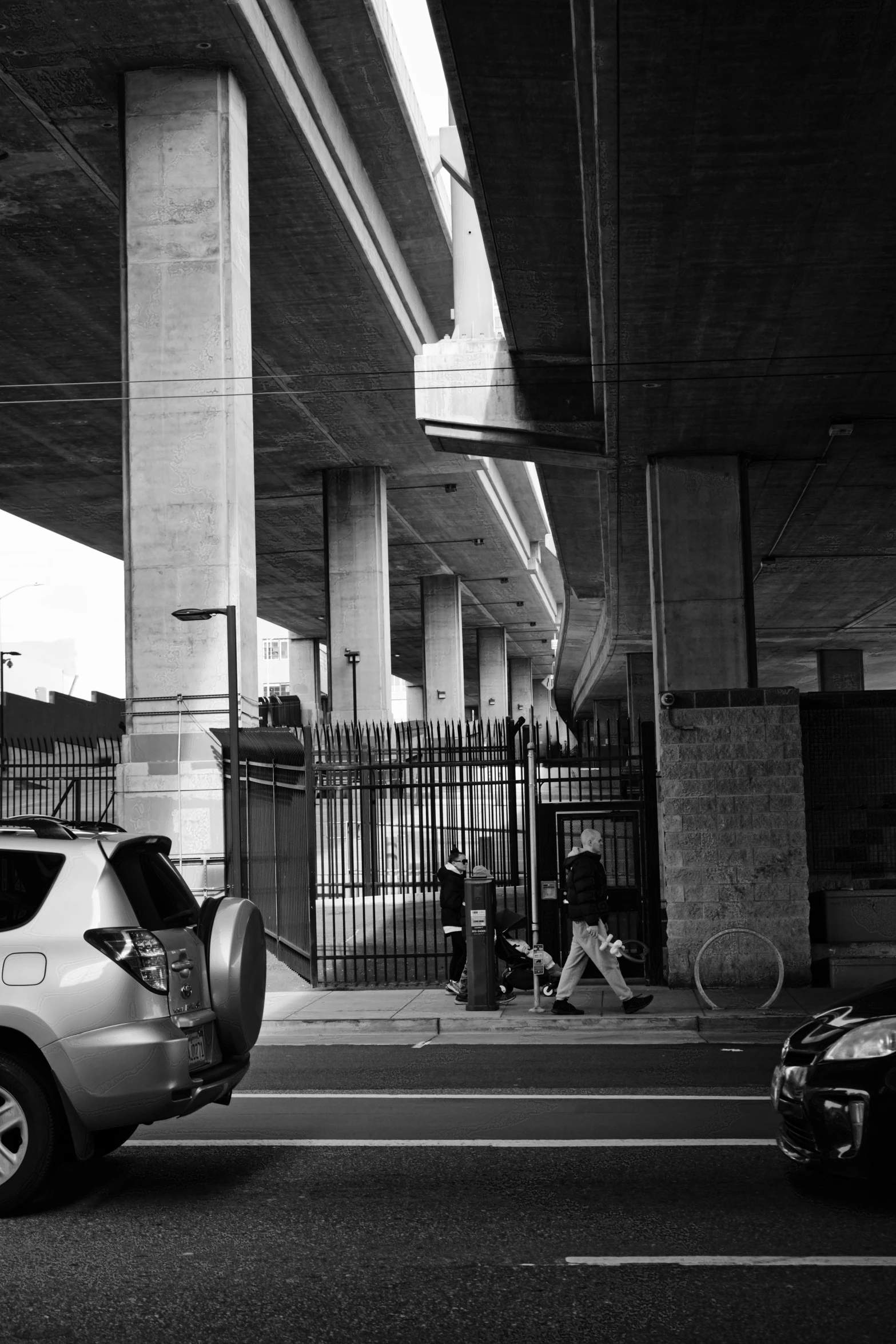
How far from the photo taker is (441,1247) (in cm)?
575

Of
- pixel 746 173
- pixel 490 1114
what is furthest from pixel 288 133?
pixel 490 1114

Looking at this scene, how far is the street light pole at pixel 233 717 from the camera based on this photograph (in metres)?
18.1

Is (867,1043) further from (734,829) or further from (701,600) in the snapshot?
(701,600)

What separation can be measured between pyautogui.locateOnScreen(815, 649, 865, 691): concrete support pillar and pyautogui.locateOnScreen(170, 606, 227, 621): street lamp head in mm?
38434

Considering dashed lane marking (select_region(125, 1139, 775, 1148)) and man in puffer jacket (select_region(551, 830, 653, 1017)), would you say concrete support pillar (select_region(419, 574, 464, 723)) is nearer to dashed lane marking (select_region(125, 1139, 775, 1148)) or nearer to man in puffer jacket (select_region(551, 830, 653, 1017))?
man in puffer jacket (select_region(551, 830, 653, 1017))

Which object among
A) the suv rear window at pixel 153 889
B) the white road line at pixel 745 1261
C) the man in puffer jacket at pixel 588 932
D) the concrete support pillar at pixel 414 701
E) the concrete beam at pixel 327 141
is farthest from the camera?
the concrete support pillar at pixel 414 701

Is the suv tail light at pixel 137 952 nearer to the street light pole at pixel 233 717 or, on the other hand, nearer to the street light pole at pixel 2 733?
the street light pole at pixel 2 733

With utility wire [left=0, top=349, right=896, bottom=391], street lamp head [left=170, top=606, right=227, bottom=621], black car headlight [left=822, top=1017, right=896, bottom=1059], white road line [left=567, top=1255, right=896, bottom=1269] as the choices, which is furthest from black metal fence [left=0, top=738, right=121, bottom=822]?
white road line [left=567, top=1255, right=896, bottom=1269]

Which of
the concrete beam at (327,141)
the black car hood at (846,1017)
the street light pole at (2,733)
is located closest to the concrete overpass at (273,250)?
the concrete beam at (327,141)

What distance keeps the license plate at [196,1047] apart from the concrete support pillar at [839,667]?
49.5m

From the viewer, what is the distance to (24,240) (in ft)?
89.0

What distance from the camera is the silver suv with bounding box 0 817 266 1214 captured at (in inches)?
243

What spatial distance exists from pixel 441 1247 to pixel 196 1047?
1.57 meters

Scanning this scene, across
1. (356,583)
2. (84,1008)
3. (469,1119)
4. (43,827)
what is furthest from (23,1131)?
(356,583)
